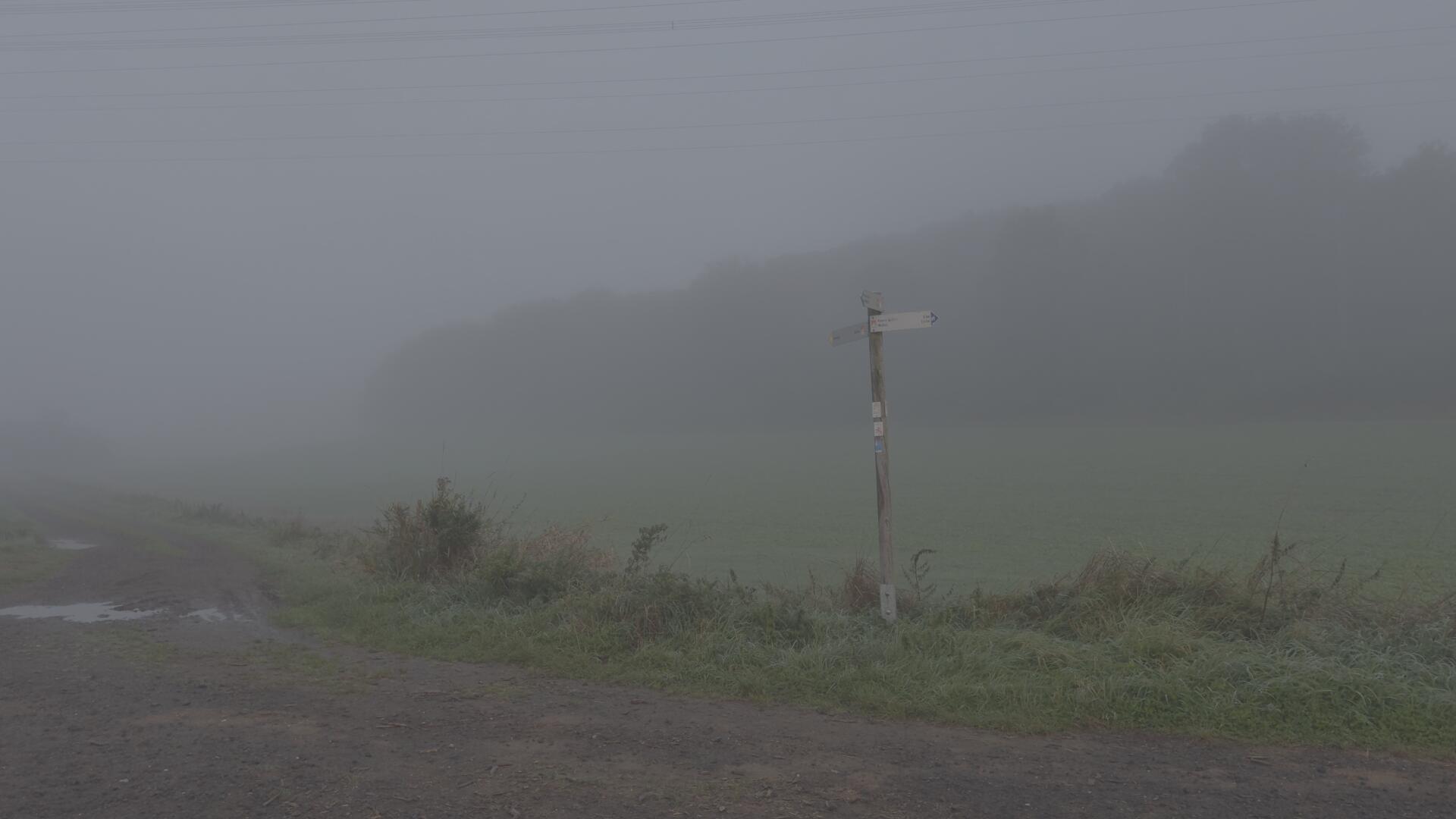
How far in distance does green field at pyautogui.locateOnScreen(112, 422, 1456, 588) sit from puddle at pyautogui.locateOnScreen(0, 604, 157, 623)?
5157mm

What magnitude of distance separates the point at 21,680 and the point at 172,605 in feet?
14.5

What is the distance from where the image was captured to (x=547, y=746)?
5223mm

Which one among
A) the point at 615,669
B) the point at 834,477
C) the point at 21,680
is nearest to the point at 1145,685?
the point at 615,669

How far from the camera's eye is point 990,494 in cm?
3152

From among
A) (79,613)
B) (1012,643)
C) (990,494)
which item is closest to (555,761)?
(1012,643)

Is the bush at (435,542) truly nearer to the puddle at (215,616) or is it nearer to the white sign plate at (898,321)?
the puddle at (215,616)

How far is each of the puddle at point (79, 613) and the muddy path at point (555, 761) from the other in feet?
11.1

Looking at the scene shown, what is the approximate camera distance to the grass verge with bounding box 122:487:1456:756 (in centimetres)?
554

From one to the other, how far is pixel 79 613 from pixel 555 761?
8.76 m

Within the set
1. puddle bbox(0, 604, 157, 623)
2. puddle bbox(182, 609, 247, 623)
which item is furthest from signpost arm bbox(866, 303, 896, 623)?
puddle bbox(0, 604, 157, 623)

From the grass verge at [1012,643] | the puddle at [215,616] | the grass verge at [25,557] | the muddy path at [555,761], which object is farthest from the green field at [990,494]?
the grass verge at [25,557]

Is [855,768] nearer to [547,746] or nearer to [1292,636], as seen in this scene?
[547,746]

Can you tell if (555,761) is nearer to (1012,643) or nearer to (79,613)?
(1012,643)

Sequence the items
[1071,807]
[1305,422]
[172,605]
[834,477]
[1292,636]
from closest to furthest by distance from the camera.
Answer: [1071,807], [1292,636], [172,605], [834,477], [1305,422]
